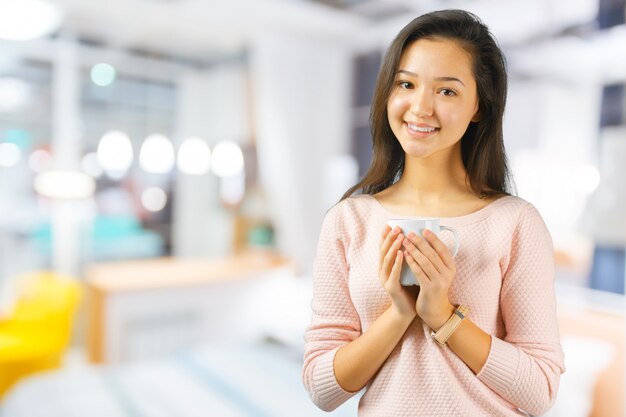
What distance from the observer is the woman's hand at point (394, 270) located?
2.02 ft

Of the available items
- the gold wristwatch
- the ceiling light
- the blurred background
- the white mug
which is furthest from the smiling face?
the ceiling light

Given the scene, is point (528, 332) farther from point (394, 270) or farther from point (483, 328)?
point (394, 270)

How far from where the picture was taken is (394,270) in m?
0.62

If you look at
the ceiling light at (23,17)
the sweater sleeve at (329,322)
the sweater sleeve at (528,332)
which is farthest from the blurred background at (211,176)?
the sweater sleeve at (329,322)

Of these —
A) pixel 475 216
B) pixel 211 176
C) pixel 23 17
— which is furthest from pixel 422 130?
pixel 211 176

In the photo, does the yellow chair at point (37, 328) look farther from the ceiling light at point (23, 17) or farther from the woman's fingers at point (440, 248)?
the woman's fingers at point (440, 248)

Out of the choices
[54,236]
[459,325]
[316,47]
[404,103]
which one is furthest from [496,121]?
[54,236]

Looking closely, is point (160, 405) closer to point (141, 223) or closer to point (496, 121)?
point (496, 121)

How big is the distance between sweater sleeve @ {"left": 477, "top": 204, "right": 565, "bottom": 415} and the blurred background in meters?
0.94

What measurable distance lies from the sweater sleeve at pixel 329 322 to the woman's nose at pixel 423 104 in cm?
19

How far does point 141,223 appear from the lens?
405 centimetres

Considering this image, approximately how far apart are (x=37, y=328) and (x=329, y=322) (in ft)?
8.86

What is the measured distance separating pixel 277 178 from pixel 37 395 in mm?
2029

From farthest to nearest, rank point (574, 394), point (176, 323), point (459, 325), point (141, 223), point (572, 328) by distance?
1. point (141, 223)
2. point (176, 323)
3. point (572, 328)
4. point (574, 394)
5. point (459, 325)
